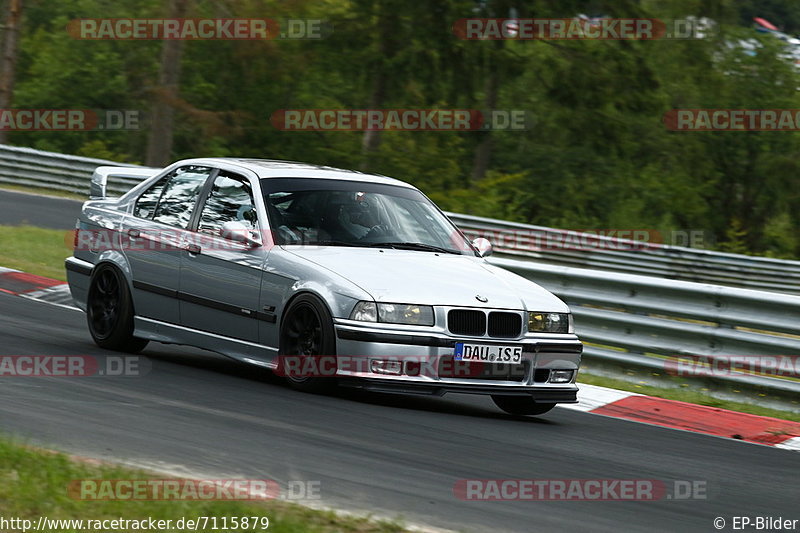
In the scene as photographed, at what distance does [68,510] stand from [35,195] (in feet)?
74.6

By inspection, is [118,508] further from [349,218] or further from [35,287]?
[35,287]

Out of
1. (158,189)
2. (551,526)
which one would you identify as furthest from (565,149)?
(551,526)

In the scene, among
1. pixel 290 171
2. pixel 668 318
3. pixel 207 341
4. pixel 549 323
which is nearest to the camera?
pixel 549 323

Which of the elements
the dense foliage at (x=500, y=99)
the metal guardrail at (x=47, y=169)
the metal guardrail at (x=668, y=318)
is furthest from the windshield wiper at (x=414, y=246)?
the dense foliage at (x=500, y=99)

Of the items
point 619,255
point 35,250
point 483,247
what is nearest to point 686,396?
point 483,247

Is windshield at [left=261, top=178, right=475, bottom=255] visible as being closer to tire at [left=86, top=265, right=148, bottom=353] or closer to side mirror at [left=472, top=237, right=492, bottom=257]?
side mirror at [left=472, top=237, right=492, bottom=257]

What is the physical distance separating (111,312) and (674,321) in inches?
185

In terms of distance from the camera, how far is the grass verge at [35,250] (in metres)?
15.3

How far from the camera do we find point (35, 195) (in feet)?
86.1

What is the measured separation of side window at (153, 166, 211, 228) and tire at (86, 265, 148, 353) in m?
0.61

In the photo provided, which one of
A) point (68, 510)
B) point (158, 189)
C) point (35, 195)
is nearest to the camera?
point (68, 510)

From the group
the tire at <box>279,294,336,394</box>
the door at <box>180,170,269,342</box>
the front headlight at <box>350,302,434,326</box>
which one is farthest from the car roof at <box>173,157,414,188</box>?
the front headlight at <box>350,302,434,326</box>

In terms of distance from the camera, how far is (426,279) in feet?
26.3

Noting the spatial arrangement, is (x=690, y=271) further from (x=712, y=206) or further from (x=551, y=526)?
(x=712, y=206)
